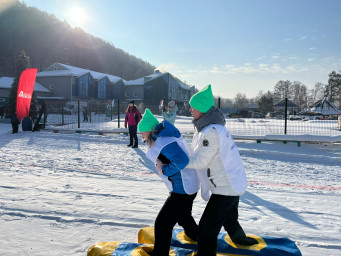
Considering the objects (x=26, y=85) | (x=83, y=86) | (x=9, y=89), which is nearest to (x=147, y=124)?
(x=26, y=85)

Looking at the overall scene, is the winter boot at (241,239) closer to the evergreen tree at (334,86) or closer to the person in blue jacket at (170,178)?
the person in blue jacket at (170,178)

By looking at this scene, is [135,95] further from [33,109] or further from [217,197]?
[217,197]

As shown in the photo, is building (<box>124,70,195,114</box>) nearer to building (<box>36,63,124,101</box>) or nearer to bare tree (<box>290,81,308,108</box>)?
building (<box>36,63,124,101</box>)

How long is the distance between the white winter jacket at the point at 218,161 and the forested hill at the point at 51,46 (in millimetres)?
77681

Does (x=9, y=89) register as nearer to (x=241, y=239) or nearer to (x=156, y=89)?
(x=156, y=89)

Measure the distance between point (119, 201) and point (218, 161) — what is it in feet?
8.93

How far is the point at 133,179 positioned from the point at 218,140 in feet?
13.4

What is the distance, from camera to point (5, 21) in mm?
77250

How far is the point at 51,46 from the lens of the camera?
8200 centimetres

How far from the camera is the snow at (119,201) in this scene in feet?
10.8

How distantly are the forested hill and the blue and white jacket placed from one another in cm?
7738

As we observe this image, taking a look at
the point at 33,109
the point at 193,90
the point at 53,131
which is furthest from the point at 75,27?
the point at 53,131

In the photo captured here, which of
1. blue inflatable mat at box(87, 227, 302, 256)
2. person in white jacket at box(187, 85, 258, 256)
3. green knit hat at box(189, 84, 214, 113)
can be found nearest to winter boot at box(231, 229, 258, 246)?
blue inflatable mat at box(87, 227, 302, 256)

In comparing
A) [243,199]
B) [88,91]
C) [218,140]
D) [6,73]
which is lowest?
[243,199]
